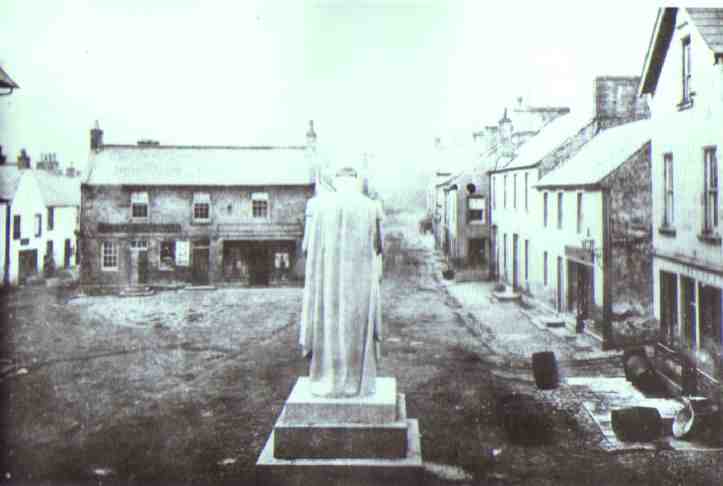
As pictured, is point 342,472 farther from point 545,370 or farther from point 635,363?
point 635,363

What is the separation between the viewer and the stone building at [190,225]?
3447cm

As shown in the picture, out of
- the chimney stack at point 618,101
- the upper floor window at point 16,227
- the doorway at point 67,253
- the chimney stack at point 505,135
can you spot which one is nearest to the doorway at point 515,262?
the chimney stack at point 505,135

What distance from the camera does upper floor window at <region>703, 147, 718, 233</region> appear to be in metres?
12.6

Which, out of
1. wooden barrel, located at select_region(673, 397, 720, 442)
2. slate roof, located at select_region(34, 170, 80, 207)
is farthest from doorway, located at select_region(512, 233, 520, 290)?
slate roof, located at select_region(34, 170, 80, 207)

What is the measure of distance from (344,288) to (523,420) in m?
5.87

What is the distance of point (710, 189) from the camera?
42.1 ft

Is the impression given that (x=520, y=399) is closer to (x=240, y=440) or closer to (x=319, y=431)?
(x=240, y=440)

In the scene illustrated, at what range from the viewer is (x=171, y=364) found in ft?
53.3

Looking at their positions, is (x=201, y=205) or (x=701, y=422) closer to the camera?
(x=701, y=422)

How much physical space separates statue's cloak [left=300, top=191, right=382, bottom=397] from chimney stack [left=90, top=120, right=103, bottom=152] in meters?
33.8

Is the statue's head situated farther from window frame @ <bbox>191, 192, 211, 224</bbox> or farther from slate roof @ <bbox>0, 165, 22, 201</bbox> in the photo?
slate roof @ <bbox>0, 165, 22, 201</bbox>

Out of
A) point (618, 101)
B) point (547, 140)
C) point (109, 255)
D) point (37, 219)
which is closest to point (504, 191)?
point (547, 140)

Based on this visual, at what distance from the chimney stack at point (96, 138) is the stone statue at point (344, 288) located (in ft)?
111

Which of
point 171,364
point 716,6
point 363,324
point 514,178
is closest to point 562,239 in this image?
point 514,178
